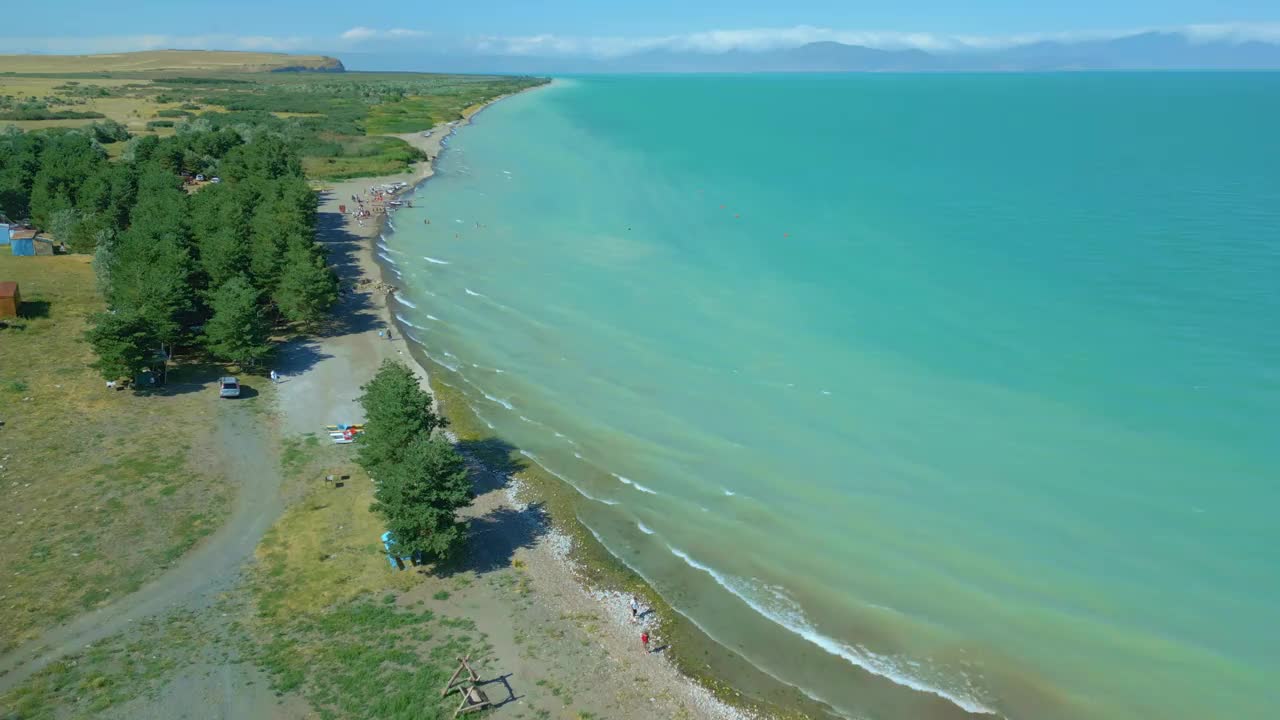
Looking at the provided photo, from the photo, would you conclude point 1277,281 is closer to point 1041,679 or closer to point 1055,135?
point 1041,679

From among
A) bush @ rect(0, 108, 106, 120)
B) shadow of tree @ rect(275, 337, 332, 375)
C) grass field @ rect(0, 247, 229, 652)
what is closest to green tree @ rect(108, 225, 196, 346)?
grass field @ rect(0, 247, 229, 652)

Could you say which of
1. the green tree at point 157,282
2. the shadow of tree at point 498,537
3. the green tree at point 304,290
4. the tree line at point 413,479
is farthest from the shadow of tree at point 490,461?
the green tree at point 157,282

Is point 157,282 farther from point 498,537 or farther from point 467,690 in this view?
point 467,690

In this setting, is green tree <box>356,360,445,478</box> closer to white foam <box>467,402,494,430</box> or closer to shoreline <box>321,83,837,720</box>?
shoreline <box>321,83,837,720</box>

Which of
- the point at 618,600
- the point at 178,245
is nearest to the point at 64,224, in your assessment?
the point at 178,245

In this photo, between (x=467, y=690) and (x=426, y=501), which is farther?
(x=426, y=501)

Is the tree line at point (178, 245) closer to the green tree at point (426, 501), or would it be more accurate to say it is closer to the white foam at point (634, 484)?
the green tree at point (426, 501)

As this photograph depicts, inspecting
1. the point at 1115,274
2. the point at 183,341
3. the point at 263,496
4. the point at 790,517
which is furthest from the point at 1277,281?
the point at 183,341
